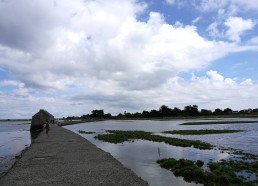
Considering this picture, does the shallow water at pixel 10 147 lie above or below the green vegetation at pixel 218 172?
above

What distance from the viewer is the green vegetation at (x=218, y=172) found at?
16325 millimetres

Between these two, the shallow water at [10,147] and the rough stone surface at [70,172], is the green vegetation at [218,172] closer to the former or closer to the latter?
the rough stone surface at [70,172]

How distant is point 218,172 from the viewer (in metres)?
18.1

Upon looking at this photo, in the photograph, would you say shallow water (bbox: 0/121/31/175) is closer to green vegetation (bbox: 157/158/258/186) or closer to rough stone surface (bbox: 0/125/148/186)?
rough stone surface (bbox: 0/125/148/186)

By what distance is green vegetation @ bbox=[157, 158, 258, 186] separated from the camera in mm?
16325

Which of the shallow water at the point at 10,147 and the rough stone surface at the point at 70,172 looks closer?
the rough stone surface at the point at 70,172

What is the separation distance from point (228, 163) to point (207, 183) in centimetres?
582

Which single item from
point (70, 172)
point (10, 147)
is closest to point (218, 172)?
point (70, 172)

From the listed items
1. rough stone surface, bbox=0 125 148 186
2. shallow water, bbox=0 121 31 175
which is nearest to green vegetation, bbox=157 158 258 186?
rough stone surface, bbox=0 125 148 186

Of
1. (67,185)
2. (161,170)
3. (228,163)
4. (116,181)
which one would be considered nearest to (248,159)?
(228,163)

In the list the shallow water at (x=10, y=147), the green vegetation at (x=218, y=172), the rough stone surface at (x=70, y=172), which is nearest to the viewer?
the rough stone surface at (x=70, y=172)

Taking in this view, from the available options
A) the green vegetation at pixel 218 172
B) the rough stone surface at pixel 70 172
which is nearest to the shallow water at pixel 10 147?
the rough stone surface at pixel 70 172

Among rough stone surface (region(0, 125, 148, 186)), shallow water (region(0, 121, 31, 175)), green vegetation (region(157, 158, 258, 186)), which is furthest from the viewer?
shallow water (region(0, 121, 31, 175))

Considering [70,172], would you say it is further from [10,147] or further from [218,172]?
[10,147]
